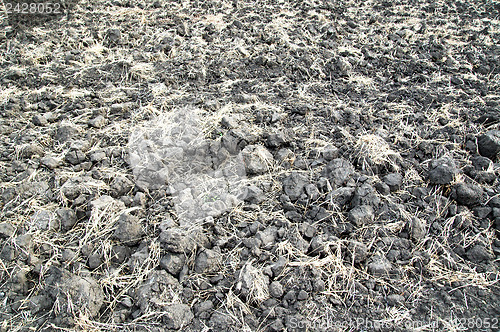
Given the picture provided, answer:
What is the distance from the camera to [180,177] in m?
2.66

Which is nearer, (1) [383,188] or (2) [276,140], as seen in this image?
(1) [383,188]

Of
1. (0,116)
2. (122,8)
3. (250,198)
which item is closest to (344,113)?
(250,198)

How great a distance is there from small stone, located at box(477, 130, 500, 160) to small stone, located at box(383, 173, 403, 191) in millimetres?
799

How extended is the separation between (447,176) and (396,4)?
3938mm

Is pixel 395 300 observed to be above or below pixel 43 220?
above

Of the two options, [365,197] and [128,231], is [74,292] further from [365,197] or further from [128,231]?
[365,197]

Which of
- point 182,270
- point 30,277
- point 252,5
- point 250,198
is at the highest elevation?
point 252,5

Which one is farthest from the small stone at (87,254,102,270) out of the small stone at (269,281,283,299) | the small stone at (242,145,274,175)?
the small stone at (242,145,274,175)

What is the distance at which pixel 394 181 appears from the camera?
2.56 meters

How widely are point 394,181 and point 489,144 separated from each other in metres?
0.91

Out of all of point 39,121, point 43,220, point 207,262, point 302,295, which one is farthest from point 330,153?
point 39,121

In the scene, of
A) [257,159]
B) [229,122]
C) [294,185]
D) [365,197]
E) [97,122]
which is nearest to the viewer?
[365,197]

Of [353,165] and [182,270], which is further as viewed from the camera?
[353,165]

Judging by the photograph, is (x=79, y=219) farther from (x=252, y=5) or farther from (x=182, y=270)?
(x=252, y=5)
